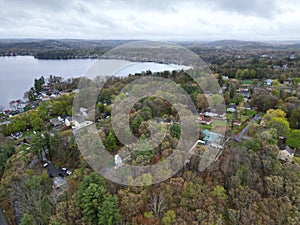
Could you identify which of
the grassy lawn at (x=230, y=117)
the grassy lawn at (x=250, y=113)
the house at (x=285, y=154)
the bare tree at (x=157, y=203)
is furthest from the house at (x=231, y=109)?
the bare tree at (x=157, y=203)

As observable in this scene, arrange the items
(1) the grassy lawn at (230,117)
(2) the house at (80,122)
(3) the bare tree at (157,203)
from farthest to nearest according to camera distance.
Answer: (1) the grassy lawn at (230,117)
(2) the house at (80,122)
(3) the bare tree at (157,203)

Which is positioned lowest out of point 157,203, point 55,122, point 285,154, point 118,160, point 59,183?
point 59,183

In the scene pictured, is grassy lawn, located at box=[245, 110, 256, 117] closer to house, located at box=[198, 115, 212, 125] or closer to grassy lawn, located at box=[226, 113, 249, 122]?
grassy lawn, located at box=[226, 113, 249, 122]

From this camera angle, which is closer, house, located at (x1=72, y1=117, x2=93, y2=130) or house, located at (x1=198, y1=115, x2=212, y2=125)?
house, located at (x1=72, y1=117, x2=93, y2=130)

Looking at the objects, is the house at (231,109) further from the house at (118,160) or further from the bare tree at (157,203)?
the bare tree at (157,203)

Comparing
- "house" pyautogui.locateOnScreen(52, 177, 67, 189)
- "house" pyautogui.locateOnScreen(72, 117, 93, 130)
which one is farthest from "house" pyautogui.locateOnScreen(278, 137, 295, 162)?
"house" pyautogui.locateOnScreen(72, 117, 93, 130)

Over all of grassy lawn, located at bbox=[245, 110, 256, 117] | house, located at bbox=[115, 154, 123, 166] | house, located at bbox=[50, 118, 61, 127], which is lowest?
house, located at bbox=[50, 118, 61, 127]

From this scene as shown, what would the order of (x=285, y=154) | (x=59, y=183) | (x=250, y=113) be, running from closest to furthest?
(x=59, y=183)
(x=285, y=154)
(x=250, y=113)

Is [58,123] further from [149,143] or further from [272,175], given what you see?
[272,175]

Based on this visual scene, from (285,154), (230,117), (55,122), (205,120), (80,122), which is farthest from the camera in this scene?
(55,122)

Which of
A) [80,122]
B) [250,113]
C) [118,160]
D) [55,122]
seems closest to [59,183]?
[118,160]

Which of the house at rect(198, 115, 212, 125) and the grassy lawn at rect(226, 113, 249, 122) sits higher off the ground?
the house at rect(198, 115, 212, 125)

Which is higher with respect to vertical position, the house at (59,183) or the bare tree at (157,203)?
the bare tree at (157,203)

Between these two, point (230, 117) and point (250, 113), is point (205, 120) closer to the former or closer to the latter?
point (230, 117)
